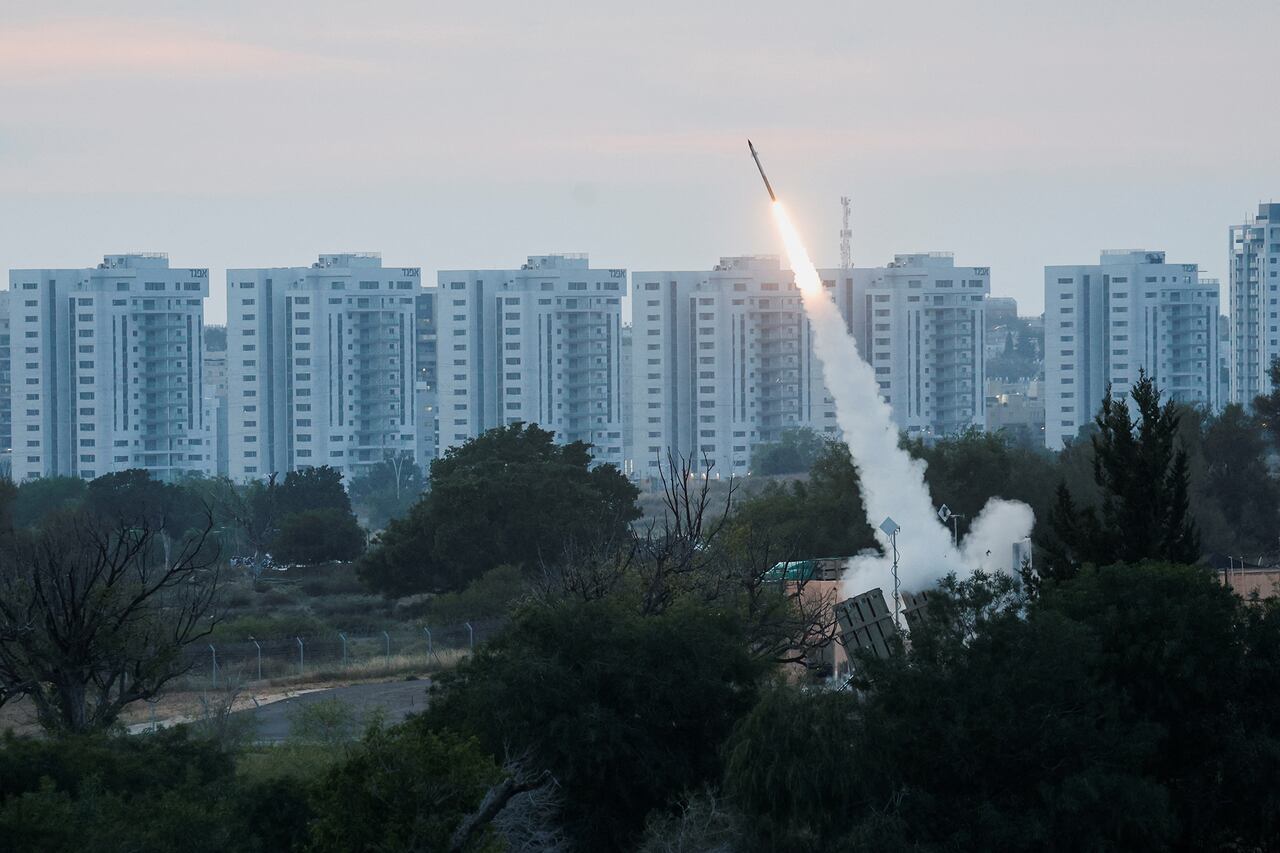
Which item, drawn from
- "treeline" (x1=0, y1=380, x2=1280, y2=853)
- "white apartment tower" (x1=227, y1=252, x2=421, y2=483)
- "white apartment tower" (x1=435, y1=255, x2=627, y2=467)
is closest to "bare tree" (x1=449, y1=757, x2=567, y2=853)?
"treeline" (x1=0, y1=380, x2=1280, y2=853)

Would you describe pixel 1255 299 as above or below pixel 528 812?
above

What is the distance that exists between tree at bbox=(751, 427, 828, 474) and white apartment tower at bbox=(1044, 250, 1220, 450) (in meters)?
26.6

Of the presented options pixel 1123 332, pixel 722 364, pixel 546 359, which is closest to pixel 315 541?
pixel 546 359

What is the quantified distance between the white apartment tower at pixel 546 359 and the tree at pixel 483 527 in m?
86.8

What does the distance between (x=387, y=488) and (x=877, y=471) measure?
4149 inches

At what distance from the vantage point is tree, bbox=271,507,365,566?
84.8 metres

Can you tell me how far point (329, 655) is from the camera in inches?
2255

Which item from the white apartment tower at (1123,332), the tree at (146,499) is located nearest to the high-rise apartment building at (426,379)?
the white apartment tower at (1123,332)

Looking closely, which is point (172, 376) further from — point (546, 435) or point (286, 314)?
Answer: point (546, 435)

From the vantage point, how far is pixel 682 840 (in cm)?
2731

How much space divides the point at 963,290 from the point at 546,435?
94290mm

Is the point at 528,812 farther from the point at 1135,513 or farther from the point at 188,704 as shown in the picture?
the point at 188,704

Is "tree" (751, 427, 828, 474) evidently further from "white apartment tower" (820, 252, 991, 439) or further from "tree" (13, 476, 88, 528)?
"tree" (13, 476, 88, 528)

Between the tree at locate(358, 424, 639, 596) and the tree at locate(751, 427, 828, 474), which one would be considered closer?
the tree at locate(358, 424, 639, 596)
